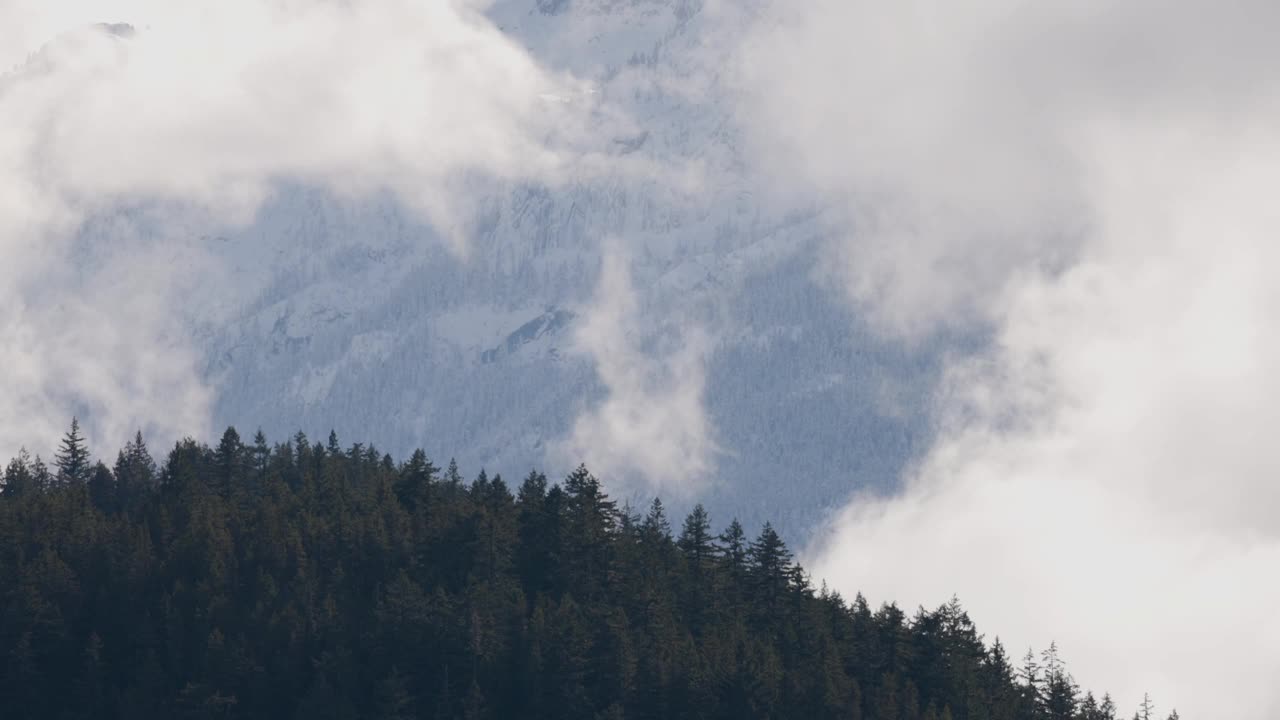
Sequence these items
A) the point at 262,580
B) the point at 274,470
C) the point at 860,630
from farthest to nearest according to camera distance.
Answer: the point at 274,470
the point at 860,630
the point at 262,580

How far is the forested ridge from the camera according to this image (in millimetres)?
142250

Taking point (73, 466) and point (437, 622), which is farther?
point (73, 466)

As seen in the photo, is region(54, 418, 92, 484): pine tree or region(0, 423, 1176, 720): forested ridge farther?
region(54, 418, 92, 484): pine tree

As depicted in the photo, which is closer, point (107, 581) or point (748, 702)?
point (748, 702)

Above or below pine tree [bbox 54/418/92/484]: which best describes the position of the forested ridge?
below

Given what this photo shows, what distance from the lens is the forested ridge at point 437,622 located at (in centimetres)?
14225

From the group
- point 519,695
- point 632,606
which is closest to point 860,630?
point 632,606

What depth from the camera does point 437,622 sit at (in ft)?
476

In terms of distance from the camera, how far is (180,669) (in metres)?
145

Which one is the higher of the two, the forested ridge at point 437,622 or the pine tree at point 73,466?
the pine tree at point 73,466

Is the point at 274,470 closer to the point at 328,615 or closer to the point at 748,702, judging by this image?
the point at 328,615

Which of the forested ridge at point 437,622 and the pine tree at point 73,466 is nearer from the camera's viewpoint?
the forested ridge at point 437,622

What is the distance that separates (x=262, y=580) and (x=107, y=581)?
1056 cm

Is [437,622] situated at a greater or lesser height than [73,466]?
lesser
